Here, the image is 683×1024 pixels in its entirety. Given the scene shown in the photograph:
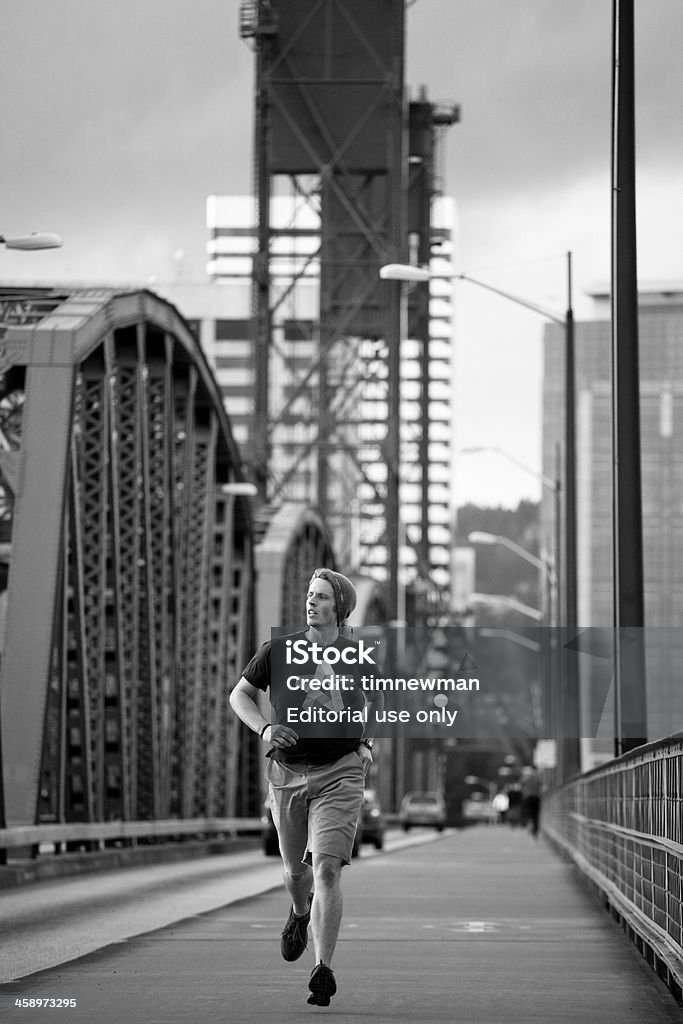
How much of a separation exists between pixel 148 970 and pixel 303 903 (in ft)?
4.70

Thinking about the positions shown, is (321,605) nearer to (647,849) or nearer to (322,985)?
(322,985)

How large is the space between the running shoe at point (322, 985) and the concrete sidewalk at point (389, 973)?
6 cm

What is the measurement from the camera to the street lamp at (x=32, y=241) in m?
18.9

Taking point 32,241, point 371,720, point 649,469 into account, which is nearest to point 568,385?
point 32,241

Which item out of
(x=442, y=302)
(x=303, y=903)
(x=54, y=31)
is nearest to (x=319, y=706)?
(x=303, y=903)

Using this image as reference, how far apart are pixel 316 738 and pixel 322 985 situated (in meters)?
0.97

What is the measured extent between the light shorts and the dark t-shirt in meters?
0.05

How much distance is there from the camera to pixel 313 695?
28.1 feet

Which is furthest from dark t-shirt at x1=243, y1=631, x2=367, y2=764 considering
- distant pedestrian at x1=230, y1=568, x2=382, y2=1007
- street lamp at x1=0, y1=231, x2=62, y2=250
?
street lamp at x1=0, y1=231, x2=62, y2=250

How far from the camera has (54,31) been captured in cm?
3189

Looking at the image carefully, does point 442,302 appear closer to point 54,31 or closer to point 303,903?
point 54,31

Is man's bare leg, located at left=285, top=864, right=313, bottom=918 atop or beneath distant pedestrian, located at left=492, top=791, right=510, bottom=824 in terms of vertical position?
beneath

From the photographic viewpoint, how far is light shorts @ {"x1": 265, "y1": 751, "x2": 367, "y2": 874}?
8.47 metres

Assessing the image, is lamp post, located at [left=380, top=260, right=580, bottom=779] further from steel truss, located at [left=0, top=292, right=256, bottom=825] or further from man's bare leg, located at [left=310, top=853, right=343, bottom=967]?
man's bare leg, located at [left=310, top=853, right=343, bottom=967]
